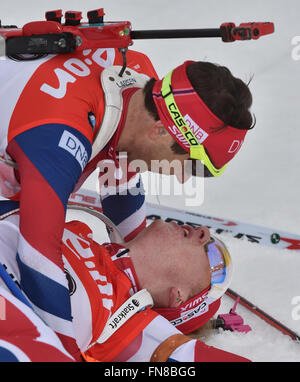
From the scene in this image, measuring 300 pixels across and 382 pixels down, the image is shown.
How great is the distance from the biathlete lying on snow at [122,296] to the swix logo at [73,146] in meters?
0.30

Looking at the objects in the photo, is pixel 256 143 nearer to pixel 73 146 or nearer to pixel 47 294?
pixel 73 146

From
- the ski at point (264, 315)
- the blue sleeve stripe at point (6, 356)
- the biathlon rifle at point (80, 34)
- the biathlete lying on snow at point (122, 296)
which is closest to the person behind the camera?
the blue sleeve stripe at point (6, 356)

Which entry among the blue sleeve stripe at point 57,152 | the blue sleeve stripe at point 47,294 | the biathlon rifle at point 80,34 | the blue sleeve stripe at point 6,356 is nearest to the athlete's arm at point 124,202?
the biathlon rifle at point 80,34

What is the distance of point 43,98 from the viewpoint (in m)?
2.02

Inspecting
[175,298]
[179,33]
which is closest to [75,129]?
[179,33]

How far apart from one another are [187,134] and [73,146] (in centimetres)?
44

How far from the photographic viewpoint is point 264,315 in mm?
2568

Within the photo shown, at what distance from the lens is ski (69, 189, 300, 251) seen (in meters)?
2.99

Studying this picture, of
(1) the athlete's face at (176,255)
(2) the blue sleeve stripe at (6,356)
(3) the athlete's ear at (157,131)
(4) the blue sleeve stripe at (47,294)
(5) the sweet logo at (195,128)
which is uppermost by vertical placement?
(5) the sweet logo at (195,128)

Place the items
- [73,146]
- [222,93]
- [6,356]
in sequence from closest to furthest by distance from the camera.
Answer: [6,356] < [73,146] < [222,93]

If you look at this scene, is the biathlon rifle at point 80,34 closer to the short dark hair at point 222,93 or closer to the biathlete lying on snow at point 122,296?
the short dark hair at point 222,93

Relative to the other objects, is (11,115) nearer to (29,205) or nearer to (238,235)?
(29,205)

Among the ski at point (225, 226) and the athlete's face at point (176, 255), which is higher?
the athlete's face at point (176, 255)

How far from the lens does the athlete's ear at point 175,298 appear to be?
2.24 metres
